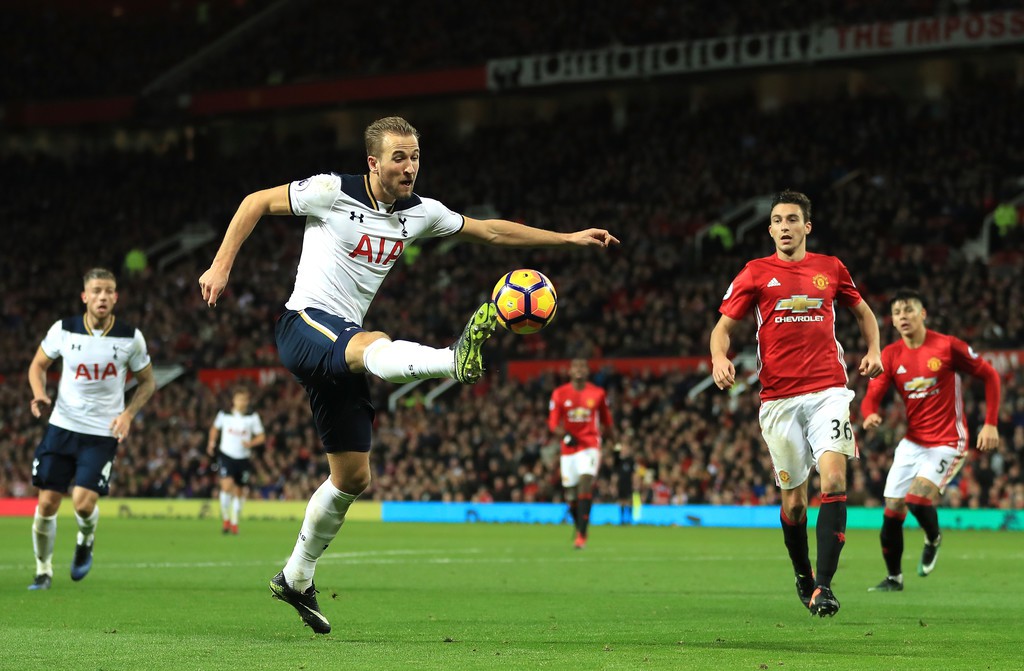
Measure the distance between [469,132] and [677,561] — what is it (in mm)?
32012

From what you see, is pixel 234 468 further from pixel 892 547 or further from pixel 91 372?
pixel 892 547

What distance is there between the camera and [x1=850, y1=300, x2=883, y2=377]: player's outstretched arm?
9.93m

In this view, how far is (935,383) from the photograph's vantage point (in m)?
13.2

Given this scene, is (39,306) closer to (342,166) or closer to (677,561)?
(342,166)

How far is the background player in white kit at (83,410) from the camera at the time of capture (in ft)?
41.2

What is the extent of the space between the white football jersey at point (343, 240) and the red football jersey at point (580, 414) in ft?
39.4

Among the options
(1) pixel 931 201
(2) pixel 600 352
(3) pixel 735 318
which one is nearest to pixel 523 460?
(2) pixel 600 352

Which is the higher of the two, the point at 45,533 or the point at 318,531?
the point at 318,531

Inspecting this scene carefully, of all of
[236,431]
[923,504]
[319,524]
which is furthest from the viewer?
[236,431]

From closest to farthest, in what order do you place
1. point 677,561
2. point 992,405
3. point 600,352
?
point 992,405 → point 677,561 → point 600,352

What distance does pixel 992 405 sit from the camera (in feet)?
43.6

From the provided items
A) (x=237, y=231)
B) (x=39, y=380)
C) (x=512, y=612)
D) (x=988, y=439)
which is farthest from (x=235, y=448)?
(x=237, y=231)

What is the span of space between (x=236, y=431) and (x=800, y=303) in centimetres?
1691

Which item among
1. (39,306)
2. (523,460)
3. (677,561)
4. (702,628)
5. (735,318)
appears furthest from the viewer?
(39,306)
